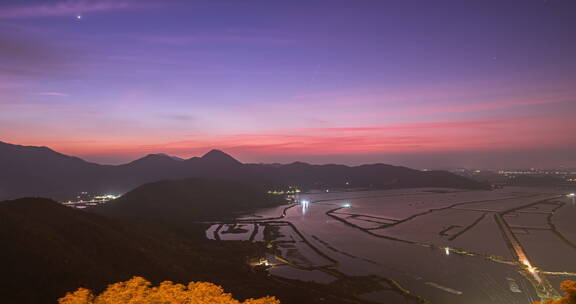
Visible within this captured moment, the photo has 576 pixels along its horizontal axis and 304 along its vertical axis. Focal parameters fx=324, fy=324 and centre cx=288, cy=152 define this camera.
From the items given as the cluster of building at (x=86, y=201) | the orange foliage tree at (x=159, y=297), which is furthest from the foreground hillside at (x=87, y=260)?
the cluster of building at (x=86, y=201)

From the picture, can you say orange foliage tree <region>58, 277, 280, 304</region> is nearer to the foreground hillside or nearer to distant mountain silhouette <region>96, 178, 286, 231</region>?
the foreground hillside

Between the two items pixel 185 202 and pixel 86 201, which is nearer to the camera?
pixel 185 202

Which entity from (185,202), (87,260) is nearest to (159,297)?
(87,260)

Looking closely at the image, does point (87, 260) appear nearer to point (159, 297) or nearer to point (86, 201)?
point (159, 297)

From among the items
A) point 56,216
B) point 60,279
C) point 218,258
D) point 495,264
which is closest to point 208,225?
point 218,258

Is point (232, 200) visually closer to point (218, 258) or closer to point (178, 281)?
point (218, 258)

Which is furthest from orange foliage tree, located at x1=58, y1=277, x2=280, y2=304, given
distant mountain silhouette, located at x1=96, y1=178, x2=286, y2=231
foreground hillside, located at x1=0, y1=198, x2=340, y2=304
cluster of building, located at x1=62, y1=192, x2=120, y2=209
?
cluster of building, located at x1=62, y1=192, x2=120, y2=209

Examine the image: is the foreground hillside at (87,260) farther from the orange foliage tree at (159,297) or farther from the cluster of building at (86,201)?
the cluster of building at (86,201)

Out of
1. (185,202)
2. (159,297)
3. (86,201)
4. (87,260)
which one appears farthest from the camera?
(86,201)
